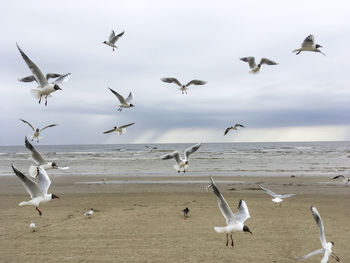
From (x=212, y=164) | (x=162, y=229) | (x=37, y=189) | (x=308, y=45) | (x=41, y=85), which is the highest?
(x=308, y=45)

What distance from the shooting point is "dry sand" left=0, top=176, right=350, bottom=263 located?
7.82m

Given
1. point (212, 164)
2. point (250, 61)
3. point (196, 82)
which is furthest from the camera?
point (212, 164)

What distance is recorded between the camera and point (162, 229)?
32.2 feet

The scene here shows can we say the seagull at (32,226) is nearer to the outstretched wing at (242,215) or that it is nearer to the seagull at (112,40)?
the seagull at (112,40)

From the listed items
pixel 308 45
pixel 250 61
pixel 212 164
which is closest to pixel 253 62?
pixel 250 61

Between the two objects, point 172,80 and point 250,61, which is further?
point 172,80

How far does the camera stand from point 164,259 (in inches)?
299

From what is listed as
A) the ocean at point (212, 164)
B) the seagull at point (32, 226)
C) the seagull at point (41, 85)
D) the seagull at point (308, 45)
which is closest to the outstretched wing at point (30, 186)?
the seagull at point (41, 85)

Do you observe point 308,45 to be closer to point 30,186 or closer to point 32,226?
point 30,186

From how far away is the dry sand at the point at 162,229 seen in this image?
25.7 feet

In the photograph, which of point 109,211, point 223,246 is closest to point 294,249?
point 223,246

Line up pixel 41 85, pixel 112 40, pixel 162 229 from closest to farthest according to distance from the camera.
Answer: pixel 41 85, pixel 112 40, pixel 162 229

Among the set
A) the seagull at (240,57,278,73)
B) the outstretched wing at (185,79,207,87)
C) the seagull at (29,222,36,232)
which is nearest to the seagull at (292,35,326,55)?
the seagull at (240,57,278,73)

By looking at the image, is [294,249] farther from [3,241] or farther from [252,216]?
[3,241]
